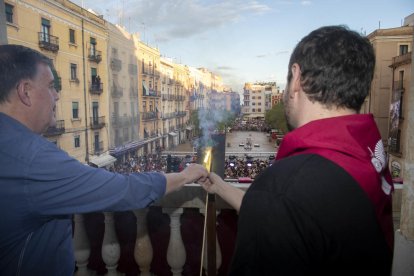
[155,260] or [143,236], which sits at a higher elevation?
[143,236]

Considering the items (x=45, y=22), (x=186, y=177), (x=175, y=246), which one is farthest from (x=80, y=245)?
(x=45, y=22)

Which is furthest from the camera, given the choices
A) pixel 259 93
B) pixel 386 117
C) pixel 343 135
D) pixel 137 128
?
pixel 259 93

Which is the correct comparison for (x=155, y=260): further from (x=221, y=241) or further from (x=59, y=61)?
(x=59, y=61)

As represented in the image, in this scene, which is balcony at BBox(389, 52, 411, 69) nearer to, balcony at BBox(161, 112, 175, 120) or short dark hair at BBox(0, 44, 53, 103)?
short dark hair at BBox(0, 44, 53, 103)

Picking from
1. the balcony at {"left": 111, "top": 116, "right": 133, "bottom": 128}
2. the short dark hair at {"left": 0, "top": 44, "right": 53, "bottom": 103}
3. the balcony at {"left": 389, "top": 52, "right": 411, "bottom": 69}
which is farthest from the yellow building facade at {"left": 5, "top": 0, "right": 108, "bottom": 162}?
the balcony at {"left": 389, "top": 52, "right": 411, "bottom": 69}

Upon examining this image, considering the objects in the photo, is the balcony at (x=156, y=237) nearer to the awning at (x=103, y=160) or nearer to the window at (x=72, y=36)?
the window at (x=72, y=36)

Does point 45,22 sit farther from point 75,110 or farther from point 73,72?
point 75,110

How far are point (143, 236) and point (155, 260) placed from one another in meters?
0.36

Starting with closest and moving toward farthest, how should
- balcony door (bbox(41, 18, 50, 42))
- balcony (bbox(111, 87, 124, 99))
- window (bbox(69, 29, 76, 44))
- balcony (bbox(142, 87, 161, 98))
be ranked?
balcony door (bbox(41, 18, 50, 42)) < window (bbox(69, 29, 76, 44)) < balcony (bbox(111, 87, 124, 99)) < balcony (bbox(142, 87, 161, 98))

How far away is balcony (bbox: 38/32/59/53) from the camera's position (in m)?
19.5

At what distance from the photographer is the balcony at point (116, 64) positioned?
97.3 ft

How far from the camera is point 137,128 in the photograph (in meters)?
37.4

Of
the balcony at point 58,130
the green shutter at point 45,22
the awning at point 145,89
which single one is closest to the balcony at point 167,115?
the awning at point 145,89

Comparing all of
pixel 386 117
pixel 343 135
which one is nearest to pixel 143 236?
pixel 343 135
